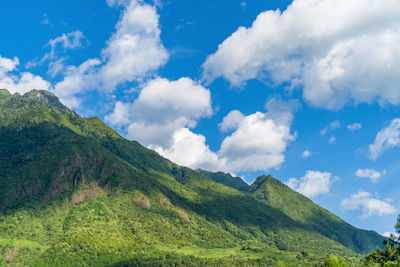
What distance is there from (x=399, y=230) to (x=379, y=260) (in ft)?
47.5

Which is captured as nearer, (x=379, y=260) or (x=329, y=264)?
(x=379, y=260)

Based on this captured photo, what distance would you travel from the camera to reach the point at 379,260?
424 feet

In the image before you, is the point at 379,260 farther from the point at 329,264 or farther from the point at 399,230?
the point at 329,264

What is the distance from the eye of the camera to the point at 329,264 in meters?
153

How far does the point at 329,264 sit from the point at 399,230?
34.9 m

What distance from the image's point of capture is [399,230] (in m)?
133

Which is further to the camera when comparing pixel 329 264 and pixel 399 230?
pixel 329 264

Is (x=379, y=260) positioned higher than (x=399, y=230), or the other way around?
(x=399, y=230)

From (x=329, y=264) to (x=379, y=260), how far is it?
91.5ft

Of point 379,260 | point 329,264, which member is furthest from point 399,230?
point 329,264

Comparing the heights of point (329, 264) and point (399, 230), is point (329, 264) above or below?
below
